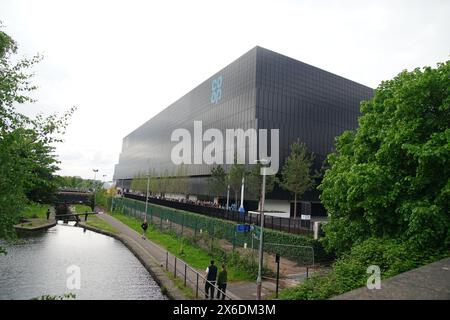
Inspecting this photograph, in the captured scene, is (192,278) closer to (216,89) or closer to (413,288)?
(413,288)

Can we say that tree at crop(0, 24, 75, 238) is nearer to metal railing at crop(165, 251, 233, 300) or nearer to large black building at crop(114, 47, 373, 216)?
metal railing at crop(165, 251, 233, 300)

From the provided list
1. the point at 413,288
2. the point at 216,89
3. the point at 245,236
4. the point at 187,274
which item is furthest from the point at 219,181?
the point at 413,288

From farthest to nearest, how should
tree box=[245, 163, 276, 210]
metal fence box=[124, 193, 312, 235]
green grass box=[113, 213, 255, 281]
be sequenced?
tree box=[245, 163, 276, 210]
metal fence box=[124, 193, 312, 235]
green grass box=[113, 213, 255, 281]

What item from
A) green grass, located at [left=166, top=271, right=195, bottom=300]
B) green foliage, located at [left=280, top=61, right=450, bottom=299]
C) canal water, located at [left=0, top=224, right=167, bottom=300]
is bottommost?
canal water, located at [left=0, top=224, right=167, bottom=300]

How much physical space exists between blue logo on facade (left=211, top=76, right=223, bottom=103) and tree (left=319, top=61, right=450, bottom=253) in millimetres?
47838

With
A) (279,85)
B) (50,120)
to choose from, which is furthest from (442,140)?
(279,85)

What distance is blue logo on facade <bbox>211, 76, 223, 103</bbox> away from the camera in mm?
61934

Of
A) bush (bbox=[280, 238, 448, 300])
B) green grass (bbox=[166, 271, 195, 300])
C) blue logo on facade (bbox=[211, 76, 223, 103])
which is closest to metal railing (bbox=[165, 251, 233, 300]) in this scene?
green grass (bbox=[166, 271, 195, 300])

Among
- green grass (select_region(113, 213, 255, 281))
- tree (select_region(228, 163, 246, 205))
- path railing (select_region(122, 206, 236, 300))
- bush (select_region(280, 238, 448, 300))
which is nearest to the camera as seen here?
bush (select_region(280, 238, 448, 300))

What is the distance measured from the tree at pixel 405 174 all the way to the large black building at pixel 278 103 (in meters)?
36.2

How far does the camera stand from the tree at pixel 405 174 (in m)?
11.1

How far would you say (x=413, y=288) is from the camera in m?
6.28

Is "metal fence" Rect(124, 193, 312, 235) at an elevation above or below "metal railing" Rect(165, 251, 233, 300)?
above
